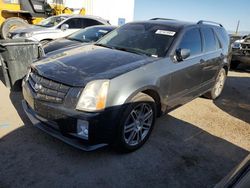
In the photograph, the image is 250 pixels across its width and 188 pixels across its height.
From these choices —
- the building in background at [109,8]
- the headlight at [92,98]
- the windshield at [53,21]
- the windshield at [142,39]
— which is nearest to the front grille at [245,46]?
the windshield at [142,39]

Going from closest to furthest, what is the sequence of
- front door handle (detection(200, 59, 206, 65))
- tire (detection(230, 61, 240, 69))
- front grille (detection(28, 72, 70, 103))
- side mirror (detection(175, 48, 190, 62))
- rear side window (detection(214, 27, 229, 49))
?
1. front grille (detection(28, 72, 70, 103))
2. side mirror (detection(175, 48, 190, 62))
3. front door handle (detection(200, 59, 206, 65))
4. rear side window (detection(214, 27, 229, 49))
5. tire (detection(230, 61, 240, 69))

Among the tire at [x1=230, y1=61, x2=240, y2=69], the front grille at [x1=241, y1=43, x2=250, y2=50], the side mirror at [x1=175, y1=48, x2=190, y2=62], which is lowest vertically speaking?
the tire at [x1=230, y1=61, x2=240, y2=69]

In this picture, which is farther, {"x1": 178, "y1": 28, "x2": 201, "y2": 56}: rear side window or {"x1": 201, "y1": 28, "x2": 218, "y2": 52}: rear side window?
{"x1": 201, "y1": 28, "x2": 218, "y2": 52}: rear side window

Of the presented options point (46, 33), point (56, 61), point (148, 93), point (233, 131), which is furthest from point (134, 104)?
point (46, 33)

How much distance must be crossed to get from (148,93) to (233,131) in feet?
6.43

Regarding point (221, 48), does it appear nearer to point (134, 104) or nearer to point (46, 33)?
point (134, 104)

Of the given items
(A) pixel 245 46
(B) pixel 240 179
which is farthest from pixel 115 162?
(A) pixel 245 46

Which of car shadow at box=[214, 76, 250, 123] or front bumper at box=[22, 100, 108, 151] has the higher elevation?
front bumper at box=[22, 100, 108, 151]

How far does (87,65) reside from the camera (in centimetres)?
331

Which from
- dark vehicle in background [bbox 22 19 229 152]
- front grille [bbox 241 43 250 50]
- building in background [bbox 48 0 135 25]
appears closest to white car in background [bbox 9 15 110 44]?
building in background [bbox 48 0 135 25]

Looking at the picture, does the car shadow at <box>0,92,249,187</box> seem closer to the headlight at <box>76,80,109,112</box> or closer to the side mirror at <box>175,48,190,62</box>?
the headlight at <box>76,80,109,112</box>

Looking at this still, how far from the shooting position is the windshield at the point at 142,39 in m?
3.89

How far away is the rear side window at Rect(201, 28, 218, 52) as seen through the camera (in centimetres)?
481

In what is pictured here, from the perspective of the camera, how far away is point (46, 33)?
29.3ft
